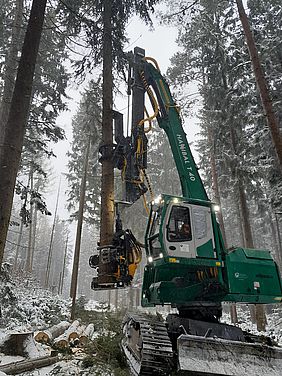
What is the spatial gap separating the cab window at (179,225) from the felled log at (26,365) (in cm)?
368

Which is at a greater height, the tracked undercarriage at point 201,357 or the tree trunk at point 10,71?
the tree trunk at point 10,71

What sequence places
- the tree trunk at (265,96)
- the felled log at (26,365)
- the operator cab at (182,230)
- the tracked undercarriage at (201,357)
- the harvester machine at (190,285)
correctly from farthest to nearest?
the tree trunk at (265,96) → the operator cab at (182,230) → the felled log at (26,365) → the harvester machine at (190,285) → the tracked undercarriage at (201,357)

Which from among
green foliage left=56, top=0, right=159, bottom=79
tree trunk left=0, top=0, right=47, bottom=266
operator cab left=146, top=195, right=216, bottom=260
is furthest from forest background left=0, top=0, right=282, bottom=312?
operator cab left=146, top=195, right=216, bottom=260

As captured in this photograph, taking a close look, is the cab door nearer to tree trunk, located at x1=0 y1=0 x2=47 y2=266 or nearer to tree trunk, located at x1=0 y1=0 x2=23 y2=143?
tree trunk, located at x1=0 y1=0 x2=47 y2=266

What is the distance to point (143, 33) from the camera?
37.0 feet

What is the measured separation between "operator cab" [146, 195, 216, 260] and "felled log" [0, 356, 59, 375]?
313cm

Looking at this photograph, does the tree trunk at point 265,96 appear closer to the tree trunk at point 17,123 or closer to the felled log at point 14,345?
the tree trunk at point 17,123

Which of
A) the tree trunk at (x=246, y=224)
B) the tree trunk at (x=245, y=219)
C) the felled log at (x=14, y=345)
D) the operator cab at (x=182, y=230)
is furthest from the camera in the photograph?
the tree trunk at (x=245, y=219)

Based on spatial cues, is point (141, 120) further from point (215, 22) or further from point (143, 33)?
point (215, 22)

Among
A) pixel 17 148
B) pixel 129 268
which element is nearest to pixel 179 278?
pixel 129 268

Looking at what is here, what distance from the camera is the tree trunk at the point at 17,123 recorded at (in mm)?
5570

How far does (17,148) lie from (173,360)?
4.63 metres

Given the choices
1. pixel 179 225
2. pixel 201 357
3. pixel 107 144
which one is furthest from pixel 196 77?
pixel 201 357

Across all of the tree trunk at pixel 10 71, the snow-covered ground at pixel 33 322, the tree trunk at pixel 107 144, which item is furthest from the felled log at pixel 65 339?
the tree trunk at pixel 10 71
